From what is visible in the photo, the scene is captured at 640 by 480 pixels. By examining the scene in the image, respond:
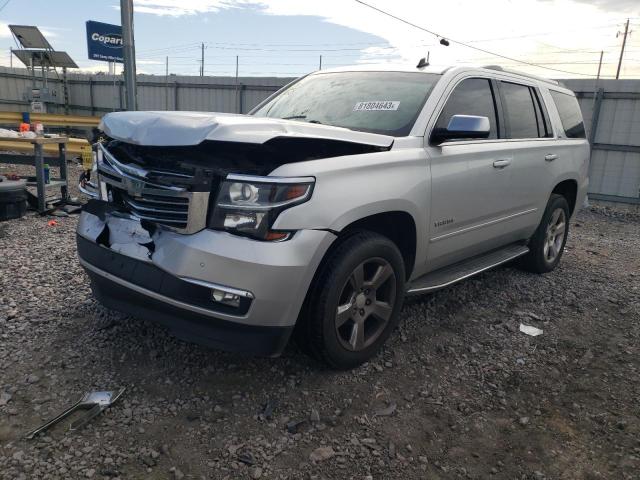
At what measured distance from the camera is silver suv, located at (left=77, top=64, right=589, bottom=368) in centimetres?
258

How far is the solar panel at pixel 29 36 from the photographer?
17016 millimetres

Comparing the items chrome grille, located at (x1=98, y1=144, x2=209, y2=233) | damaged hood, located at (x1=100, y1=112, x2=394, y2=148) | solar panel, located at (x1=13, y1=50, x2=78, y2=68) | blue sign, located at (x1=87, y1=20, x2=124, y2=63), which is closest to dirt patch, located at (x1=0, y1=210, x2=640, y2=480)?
chrome grille, located at (x1=98, y1=144, x2=209, y2=233)

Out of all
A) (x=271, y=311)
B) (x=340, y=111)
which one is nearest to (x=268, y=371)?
(x=271, y=311)

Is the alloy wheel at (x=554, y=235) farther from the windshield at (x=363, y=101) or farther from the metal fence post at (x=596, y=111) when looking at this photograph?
the metal fence post at (x=596, y=111)

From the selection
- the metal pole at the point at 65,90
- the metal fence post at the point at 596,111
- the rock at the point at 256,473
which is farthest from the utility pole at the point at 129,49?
the metal pole at the point at 65,90

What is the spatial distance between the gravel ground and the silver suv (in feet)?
1.20

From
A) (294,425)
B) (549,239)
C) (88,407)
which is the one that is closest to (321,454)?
(294,425)

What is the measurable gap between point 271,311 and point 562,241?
14.1 feet

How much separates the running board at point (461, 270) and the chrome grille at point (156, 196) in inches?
61.4

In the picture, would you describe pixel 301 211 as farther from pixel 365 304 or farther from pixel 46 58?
pixel 46 58

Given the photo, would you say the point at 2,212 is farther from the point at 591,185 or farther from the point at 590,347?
the point at 591,185

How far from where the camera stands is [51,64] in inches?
733

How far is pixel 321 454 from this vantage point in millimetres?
2543

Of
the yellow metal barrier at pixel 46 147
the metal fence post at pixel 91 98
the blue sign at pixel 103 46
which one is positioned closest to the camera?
the yellow metal barrier at pixel 46 147
